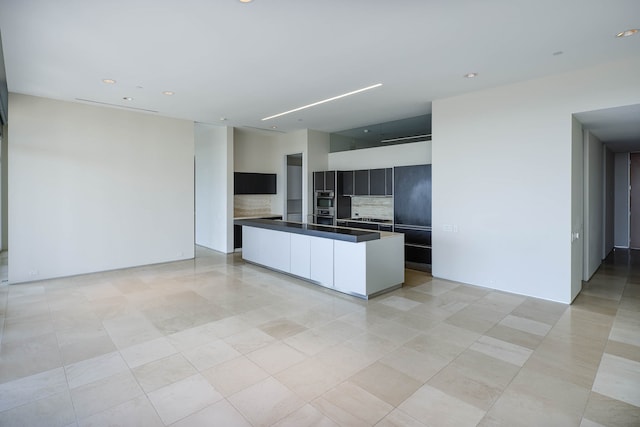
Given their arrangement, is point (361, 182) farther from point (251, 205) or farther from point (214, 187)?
point (214, 187)

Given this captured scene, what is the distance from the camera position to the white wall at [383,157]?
658 centimetres

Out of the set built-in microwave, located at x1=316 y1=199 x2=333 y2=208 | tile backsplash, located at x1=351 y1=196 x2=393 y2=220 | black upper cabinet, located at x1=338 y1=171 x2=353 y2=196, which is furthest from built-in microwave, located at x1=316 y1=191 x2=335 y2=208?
tile backsplash, located at x1=351 y1=196 x2=393 y2=220

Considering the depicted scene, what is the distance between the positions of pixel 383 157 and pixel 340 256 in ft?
10.6

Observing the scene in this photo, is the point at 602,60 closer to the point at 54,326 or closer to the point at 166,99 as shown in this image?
the point at 166,99

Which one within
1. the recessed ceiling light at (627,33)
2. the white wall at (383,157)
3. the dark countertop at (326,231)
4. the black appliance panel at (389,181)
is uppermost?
the recessed ceiling light at (627,33)

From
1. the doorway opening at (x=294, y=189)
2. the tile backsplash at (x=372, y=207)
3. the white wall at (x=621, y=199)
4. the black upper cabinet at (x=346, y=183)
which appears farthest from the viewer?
the doorway opening at (x=294, y=189)

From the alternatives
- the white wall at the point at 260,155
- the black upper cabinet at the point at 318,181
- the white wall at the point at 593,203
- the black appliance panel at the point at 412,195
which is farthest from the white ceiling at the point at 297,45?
the white wall at the point at 260,155

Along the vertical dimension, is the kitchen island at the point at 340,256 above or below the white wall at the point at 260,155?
below

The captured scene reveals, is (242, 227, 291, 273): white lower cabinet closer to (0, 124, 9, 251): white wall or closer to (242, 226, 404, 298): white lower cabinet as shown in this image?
(242, 226, 404, 298): white lower cabinet

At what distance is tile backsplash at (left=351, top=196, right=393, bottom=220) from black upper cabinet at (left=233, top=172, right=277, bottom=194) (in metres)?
2.45

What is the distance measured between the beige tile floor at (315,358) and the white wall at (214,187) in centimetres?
323

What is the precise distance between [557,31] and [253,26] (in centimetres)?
291

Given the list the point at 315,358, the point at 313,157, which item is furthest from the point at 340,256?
the point at 313,157

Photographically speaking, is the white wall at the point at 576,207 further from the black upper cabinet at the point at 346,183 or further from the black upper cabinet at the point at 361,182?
the black upper cabinet at the point at 346,183
